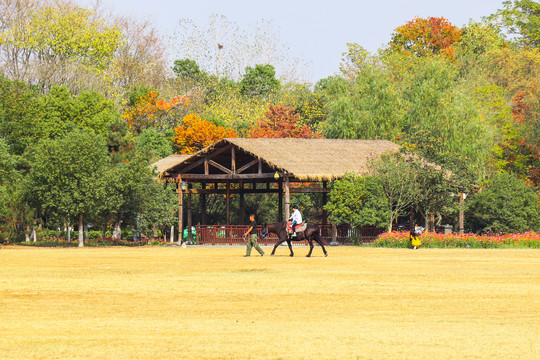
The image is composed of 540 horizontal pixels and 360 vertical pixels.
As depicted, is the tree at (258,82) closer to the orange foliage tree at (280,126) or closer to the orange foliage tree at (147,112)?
the orange foliage tree at (147,112)

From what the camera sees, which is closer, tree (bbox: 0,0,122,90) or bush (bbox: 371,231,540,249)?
bush (bbox: 371,231,540,249)

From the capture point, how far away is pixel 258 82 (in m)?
90.8

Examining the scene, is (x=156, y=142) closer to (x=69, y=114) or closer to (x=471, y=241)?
(x=69, y=114)

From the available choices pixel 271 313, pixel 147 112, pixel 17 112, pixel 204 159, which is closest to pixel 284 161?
pixel 204 159

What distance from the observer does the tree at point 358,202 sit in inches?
1783

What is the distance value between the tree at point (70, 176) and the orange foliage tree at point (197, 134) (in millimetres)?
20531

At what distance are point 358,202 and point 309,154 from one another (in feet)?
14.1

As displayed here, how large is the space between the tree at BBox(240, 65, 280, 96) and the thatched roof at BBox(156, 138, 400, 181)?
39004 mm

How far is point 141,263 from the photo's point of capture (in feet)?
96.7

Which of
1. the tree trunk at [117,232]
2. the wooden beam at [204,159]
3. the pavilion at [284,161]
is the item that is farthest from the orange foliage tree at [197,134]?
the wooden beam at [204,159]

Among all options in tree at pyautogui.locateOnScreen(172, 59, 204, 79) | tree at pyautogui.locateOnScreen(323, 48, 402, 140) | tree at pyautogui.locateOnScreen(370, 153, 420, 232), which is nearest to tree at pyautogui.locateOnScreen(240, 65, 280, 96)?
tree at pyautogui.locateOnScreen(172, 59, 204, 79)

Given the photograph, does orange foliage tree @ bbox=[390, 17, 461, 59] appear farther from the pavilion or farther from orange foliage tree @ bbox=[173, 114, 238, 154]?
the pavilion

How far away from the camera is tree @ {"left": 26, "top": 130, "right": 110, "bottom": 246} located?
145ft

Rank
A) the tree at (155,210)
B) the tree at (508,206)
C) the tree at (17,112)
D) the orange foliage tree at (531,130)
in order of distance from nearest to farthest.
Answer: the tree at (508,206)
the tree at (17,112)
the tree at (155,210)
the orange foliage tree at (531,130)
